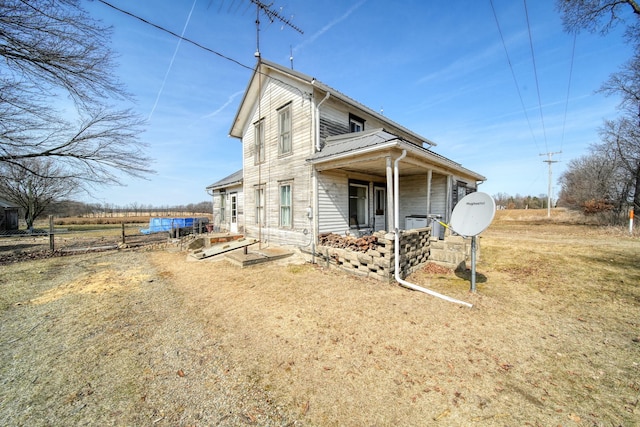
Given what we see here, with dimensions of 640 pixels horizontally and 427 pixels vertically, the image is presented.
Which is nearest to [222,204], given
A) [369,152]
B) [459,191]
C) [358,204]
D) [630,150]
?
[358,204]

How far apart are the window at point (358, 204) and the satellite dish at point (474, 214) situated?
4201 mm

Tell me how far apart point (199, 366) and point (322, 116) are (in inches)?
315

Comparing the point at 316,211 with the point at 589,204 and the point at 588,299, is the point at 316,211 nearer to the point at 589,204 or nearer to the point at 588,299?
the point at 588,299

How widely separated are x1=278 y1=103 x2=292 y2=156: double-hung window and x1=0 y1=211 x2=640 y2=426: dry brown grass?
5.50 meters

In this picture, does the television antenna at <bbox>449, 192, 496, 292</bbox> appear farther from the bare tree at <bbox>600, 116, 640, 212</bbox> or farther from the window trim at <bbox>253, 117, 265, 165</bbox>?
the bare tree at <bbox>600, 116, 640, 212</bbox>

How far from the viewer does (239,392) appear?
236 cm

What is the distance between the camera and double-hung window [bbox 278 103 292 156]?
30.0 ft

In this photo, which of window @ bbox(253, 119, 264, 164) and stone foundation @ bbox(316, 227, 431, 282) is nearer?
stone foundation @ bbox(316, 227, 431, 282)

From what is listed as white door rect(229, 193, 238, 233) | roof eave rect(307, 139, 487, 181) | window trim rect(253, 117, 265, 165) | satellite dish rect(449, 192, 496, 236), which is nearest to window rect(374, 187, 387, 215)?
roof eave rect(307, 139, 487, 181)

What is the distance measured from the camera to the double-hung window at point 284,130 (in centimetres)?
915

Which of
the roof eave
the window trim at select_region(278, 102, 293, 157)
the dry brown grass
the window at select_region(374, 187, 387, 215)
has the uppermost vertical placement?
the window trim at select_region(278, 102, 293, 157)

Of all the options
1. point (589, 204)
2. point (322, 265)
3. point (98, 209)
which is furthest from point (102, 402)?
point (98, 209)

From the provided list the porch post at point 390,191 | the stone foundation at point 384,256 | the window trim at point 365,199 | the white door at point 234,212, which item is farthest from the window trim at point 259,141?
the porch post at point 390,191

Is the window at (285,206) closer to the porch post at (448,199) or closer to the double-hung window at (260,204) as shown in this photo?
the double-hung window at (260,204)
